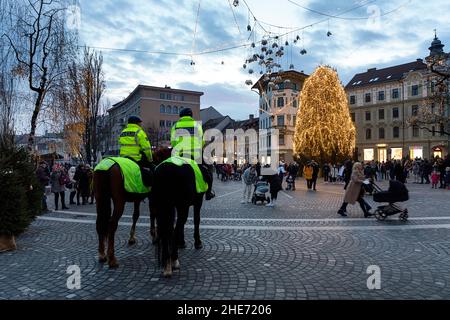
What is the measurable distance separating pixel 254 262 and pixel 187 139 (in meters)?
2.49

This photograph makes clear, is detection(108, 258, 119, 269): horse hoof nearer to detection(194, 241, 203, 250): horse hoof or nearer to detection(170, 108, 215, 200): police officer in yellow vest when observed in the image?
detection(194, 241, 203, 250): horse hoof

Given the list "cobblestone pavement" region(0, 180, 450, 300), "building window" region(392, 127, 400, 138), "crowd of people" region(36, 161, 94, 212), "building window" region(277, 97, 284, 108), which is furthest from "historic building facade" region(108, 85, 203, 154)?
"cobblestone pavement" region(0, 180, 450, 300)

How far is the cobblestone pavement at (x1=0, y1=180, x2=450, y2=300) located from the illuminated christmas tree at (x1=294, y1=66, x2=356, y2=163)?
2140 centimetres

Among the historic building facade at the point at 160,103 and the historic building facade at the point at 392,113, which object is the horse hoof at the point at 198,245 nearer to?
the historic building facade at the point at 392,113

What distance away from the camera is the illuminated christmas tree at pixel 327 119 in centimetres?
2981

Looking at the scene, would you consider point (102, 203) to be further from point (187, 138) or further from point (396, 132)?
point (396, 132)

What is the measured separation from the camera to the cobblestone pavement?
412 centimetres

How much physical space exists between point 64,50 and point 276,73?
10155 mm

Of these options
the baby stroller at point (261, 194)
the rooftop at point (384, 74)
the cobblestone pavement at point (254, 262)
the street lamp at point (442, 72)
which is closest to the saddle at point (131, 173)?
the cobblestone pavement at point (254, 262)

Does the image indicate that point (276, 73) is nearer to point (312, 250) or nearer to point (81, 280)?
point (312, 250)

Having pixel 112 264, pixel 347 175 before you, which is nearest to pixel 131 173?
pixel 112 264

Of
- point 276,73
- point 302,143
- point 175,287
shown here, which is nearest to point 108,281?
point 175,287

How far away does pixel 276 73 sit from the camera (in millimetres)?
14078

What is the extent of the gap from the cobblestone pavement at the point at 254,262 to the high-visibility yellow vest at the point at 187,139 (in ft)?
6.37
